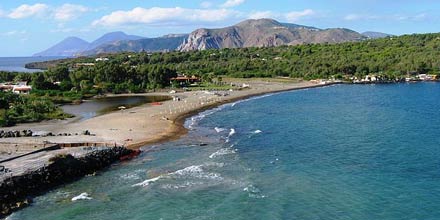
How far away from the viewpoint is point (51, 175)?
4600 cm

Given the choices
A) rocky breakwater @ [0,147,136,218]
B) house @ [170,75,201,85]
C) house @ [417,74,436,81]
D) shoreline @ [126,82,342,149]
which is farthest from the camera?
house @ [417,74,436,81]

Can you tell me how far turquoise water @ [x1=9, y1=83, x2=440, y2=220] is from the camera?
36.9 m

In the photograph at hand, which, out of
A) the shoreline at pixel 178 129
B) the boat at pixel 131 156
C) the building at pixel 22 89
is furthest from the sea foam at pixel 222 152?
the building at pixel 22 89

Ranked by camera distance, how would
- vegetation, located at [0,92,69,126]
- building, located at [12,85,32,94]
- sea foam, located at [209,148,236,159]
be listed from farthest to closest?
building, located at [12,85,32,94] → vegetation, located at [0,92,69,126] → sea foam, located at [209,148,236,159]

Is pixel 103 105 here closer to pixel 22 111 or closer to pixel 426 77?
pixel 22 111

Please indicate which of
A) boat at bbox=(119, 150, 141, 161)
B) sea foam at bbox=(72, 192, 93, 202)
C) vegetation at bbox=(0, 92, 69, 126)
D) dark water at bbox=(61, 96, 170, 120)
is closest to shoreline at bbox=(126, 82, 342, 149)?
boat at bbox=(119, 150, 141, 161)

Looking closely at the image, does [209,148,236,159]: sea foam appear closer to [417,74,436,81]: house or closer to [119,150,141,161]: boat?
[119,150,141,161]: boat

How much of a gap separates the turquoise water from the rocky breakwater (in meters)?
1.51

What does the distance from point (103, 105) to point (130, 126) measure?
118 feet

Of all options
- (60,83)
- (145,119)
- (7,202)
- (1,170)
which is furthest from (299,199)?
(60,83)

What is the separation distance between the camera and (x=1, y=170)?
44062mm

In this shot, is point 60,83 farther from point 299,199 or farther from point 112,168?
point 299,199

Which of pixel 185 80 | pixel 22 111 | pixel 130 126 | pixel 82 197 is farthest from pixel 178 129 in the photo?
pixel 185 80

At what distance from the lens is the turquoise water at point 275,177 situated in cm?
3691
